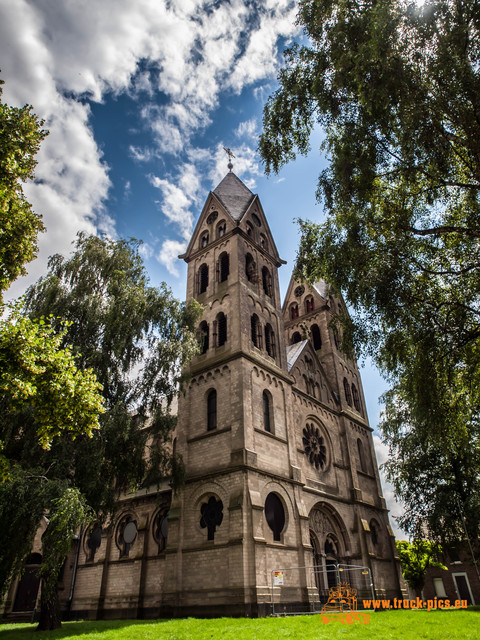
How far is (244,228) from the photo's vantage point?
28.0 meters

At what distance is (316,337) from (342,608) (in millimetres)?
21349

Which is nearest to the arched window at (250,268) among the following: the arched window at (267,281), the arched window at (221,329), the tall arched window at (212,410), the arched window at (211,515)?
the arched window at (267,281)

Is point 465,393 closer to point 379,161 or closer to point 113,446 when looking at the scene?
point 379,161

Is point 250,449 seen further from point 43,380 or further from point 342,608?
point 43,380

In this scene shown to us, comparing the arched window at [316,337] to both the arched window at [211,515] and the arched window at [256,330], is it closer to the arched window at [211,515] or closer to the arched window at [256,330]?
the arched window at [256,330]

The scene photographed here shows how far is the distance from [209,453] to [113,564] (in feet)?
28.6

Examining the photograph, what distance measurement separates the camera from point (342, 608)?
14367 mm

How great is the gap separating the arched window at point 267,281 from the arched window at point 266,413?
7910mm

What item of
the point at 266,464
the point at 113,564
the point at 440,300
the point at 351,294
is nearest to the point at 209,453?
the point at 266,464

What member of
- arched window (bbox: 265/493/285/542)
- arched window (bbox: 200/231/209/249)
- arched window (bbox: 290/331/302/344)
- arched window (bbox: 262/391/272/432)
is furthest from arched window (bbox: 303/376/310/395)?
arched window (bbox: 200/231/209/249)

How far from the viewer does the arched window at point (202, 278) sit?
89.5ft

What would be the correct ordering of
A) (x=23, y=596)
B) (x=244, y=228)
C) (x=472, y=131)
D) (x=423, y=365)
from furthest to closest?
(x=244, y=228) → (x=23, y=596) → (x=423, y=365) → (x=472, y=131)

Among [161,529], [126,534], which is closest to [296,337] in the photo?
[161,529]

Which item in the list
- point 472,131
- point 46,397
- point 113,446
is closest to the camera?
point 46,397
